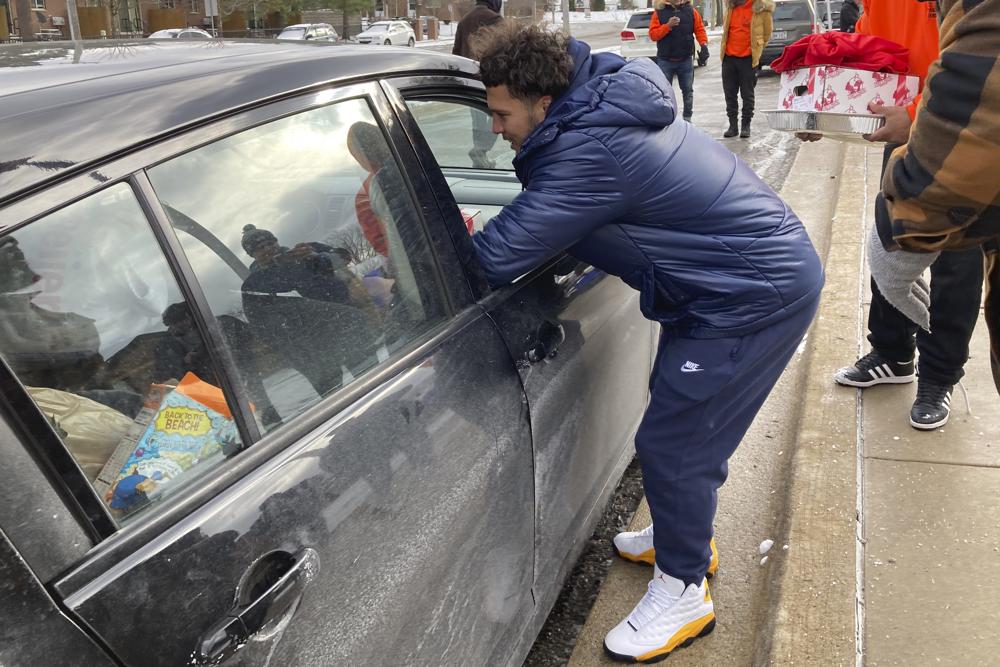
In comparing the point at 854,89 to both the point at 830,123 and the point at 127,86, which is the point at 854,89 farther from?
the point at 127,86

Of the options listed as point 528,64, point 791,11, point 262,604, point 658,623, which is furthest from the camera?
point 791,11

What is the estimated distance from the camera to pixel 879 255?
1.90 m

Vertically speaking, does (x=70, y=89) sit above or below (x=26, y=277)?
above

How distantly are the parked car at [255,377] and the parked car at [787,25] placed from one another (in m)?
19.2

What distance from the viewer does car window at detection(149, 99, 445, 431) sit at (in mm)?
1467

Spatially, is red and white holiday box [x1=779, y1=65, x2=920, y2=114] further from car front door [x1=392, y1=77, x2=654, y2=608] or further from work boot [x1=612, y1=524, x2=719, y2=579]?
work boot [x1=612, y1=524, x2=719, y2=579]

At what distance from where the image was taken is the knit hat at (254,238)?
1558 mm

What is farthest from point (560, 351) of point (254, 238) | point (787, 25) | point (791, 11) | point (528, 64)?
Answer: point (791, 11)

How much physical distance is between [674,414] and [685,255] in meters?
0.42

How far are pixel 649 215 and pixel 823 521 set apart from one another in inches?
53.0

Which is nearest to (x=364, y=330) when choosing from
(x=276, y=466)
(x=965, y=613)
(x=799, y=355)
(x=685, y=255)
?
(x=276, y=466)

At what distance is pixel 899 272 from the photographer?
1.88 metres

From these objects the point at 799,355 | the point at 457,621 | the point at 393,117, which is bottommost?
the point at 799,355

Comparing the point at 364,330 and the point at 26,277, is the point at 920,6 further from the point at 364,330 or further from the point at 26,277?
the point at 26,277
